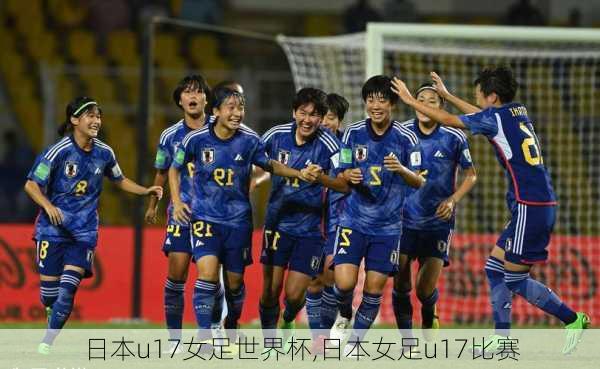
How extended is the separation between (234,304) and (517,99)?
8.77 meters

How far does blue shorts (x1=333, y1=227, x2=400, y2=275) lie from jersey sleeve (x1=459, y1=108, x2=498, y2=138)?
98 centimetres

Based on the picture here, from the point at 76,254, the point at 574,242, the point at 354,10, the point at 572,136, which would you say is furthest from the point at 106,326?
the point at 354,10

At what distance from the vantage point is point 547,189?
32.6ft

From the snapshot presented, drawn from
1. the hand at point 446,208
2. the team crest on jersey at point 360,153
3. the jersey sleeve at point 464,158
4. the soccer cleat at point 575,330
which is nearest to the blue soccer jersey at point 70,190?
the team crest on jersey at point 360,153

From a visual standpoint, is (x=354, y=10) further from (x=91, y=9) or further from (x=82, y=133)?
(x=82, y=133)

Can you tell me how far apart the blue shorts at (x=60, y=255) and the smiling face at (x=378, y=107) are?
2.44 metres

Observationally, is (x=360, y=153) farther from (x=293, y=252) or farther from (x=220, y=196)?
(x=220, y=196)

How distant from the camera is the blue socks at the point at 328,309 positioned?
1062cm

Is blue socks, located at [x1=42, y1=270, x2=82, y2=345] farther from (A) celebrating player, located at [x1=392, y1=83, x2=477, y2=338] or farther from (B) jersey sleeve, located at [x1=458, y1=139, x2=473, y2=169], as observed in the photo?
(B) jersey sleeve, located at [x1=458, y1=139, x2=473, y2=169]

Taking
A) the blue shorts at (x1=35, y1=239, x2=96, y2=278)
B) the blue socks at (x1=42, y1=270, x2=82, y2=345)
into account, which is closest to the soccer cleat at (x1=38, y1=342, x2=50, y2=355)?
the blue socks at (x1=42, y1=270, x2=82, y2=345)

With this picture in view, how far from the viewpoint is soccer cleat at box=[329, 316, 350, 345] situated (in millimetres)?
10743

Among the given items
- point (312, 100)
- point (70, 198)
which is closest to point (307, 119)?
point (312, 100)

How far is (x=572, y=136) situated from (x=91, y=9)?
8.34 meters

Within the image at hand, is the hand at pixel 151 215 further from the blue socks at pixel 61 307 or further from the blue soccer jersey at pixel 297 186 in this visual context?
the blue soccer jersey at pixel 297 186
